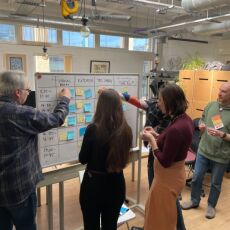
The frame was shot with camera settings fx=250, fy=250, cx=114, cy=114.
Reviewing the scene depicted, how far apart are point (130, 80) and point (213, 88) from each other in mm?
2392

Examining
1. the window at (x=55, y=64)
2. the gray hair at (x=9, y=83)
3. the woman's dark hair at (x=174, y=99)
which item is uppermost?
the window at (x=55, y=64)

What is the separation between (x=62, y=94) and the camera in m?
2.00

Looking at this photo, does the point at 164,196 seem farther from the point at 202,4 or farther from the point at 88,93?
the point at 202,4

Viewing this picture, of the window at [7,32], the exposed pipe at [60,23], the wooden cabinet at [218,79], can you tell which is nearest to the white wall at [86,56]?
the window at [7,32]

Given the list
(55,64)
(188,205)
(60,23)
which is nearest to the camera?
(188,205)

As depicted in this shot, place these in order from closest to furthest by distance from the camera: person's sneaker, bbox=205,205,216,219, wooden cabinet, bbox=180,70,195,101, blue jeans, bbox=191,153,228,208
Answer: blue jeans, bbox=191,153,228,208
person's sneaker, bbox=205,205,216,219
wooden cabinet, bbox=180,70,195,101

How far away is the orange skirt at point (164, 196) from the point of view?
6.22 ft

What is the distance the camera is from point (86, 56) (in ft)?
22.9

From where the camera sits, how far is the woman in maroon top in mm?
1755

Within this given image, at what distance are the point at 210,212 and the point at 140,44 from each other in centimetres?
640

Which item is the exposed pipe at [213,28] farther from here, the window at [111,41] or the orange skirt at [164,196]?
the orange skirt at [164,196]

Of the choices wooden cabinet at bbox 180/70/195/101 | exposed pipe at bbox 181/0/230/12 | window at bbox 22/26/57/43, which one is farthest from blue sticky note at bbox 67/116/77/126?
window at bbox 22/26/57/43

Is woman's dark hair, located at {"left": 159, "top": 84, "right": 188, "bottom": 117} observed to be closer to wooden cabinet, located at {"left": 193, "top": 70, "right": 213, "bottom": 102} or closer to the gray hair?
the gray hair

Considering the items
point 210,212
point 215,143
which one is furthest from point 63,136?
point 210,212
